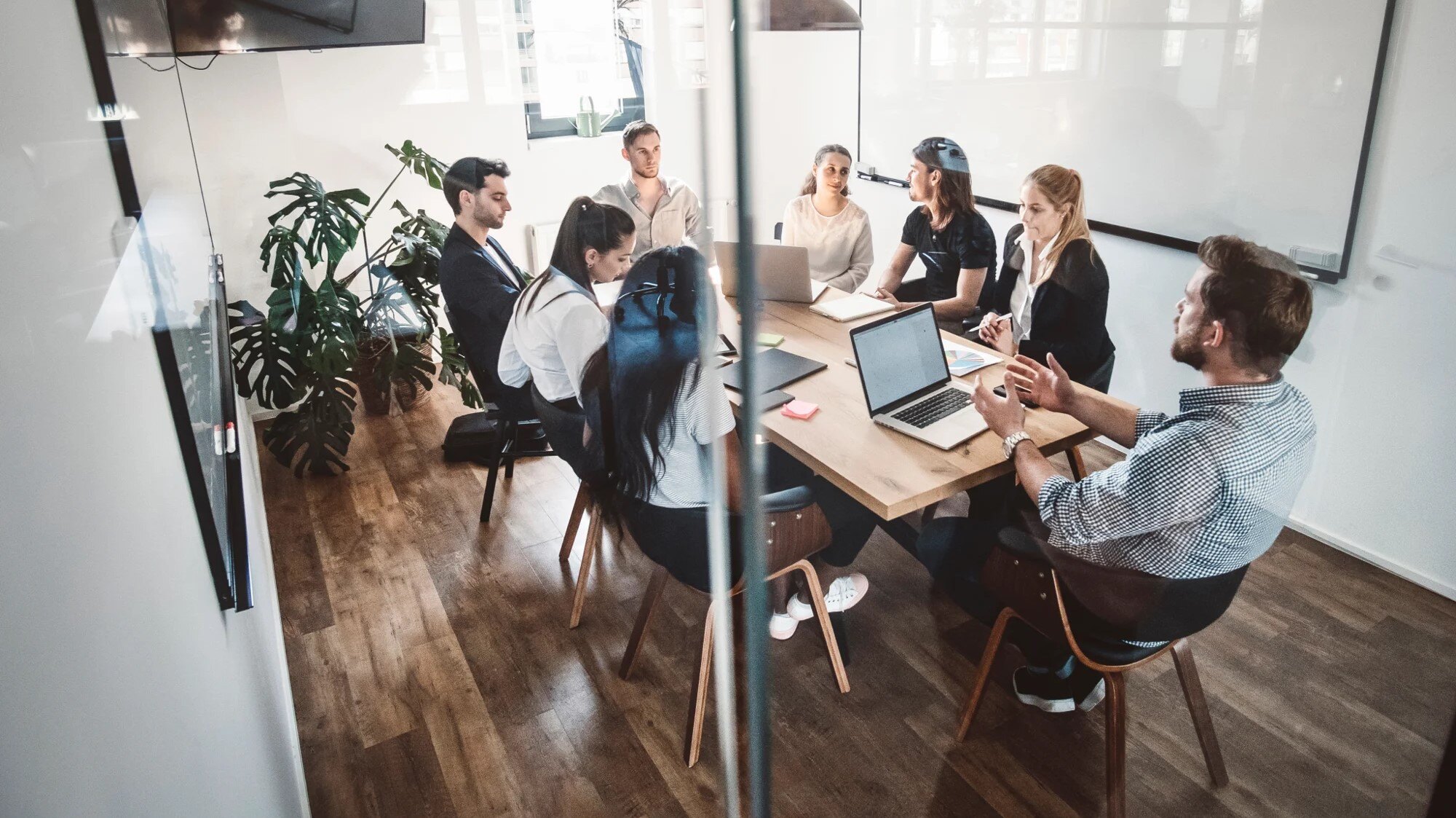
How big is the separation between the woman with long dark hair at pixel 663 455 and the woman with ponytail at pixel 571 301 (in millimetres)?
68

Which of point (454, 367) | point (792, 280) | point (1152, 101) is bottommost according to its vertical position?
point (454, 367)

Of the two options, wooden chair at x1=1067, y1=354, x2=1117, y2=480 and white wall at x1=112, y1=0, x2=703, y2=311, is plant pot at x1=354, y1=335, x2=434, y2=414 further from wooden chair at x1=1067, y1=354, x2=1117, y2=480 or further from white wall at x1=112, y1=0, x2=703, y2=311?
wooden chair at x1=1067, y1=354, x2=1117, y2=480

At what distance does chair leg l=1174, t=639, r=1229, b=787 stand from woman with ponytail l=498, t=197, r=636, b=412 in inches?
45.2

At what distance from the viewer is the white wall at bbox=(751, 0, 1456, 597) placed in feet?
2.51

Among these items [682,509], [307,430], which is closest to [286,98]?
[307,430]

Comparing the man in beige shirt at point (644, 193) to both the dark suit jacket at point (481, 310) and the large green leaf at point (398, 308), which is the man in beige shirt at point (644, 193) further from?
the large green leaf at point (398, 308)

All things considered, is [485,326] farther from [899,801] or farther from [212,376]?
[899,801]

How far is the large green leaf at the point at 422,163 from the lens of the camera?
271 centimetres

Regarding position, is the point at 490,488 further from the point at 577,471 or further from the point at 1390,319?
the point at 1390,319

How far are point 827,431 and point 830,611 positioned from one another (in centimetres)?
48

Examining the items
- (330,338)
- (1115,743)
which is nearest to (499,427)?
(330,338)

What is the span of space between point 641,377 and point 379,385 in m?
1.58

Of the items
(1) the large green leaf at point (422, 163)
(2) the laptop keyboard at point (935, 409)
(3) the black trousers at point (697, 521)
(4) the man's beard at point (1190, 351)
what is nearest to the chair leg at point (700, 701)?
(3) the black trousers at point (697, 521)

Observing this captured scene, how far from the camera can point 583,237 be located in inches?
71.7
